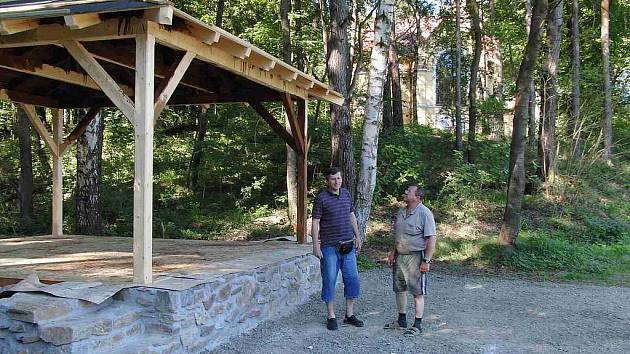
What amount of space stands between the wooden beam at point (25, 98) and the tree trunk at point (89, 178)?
2.93 feet

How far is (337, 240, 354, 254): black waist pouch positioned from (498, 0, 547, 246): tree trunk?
5.05 metres

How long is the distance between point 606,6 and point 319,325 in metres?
14.5

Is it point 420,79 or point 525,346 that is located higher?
point 420,79

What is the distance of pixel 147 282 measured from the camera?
4.43 m

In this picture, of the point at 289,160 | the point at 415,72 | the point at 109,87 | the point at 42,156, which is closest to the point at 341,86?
the point at 289,160

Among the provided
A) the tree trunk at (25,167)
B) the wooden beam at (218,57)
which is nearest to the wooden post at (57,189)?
the wooden beam at (218,57)

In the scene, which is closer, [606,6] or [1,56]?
[1,56]

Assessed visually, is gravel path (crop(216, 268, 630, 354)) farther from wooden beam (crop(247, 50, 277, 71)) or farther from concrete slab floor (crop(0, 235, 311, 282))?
wooden beam (crop(247, 50, 277, 71))

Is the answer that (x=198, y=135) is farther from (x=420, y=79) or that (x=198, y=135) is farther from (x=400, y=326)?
(x=420, y=79)


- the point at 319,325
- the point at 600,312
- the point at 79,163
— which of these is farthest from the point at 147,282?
the point at 79,163

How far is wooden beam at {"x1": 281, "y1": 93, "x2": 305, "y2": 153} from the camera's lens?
7526 millimetres

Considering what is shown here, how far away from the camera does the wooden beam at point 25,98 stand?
786cm

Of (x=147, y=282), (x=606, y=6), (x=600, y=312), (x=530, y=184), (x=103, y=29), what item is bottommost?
(x=600, y=312)

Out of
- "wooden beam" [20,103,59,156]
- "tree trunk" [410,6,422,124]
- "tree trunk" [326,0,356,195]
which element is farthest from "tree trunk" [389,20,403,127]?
"wooden beam" [20,103,59,156]
